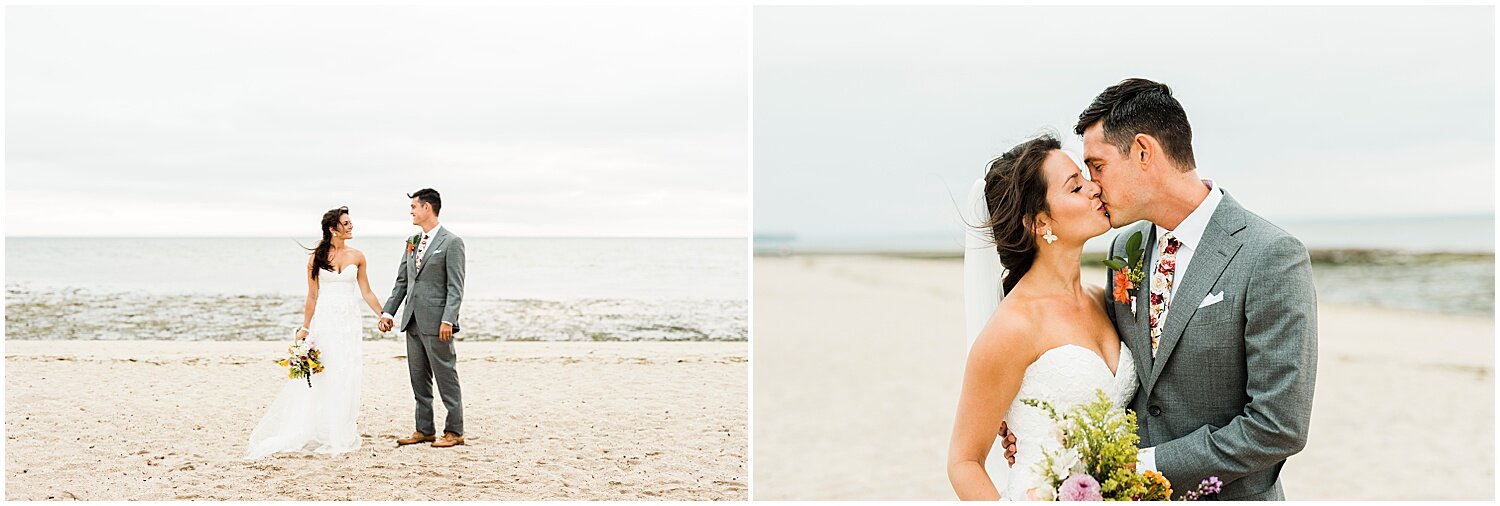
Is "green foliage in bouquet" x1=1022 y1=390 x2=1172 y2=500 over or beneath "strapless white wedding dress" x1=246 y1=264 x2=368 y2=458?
over

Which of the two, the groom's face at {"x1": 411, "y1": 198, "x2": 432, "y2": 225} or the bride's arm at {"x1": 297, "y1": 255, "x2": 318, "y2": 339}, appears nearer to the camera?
the groom's face at {"x1": 411, "y1": 198, "x2": 432, "y2": 225}

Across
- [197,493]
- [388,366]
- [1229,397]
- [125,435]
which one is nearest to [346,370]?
[197,493]

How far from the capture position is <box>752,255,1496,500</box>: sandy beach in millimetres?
8297

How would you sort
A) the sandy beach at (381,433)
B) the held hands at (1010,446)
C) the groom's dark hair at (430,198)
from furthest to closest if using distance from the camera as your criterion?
the sandy beach at (381,433) → the groom's dark hair at (430,198) → the held hands at (1010,446)

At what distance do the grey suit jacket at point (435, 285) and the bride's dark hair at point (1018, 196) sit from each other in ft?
12.0

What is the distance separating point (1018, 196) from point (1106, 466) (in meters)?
0.57

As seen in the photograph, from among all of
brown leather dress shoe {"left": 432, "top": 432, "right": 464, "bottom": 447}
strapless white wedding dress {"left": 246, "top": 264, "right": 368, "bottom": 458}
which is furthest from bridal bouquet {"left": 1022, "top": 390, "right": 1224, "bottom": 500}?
brown leather dress shoe {"left": 432, "top": 432, "right": 464, "bottom": 447}

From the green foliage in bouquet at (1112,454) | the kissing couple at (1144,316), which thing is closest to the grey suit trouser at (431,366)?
the kissing couple at (1144,316)

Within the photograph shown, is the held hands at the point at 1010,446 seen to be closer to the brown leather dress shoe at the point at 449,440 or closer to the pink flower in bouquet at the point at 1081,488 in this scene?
the pink flower in bouquet at the point at 1081,488

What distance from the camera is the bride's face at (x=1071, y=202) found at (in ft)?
7.09

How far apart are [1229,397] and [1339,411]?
9.88 metres

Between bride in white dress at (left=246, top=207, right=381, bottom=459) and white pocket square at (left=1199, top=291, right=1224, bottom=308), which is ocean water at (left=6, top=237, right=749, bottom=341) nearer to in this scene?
bride in white dress at (left=246, top=207, right=381, bottom=459)

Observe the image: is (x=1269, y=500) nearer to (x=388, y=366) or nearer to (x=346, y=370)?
(x=346, y=370)

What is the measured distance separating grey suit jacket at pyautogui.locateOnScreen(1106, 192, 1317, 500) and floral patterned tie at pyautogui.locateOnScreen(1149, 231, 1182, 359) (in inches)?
0.7
